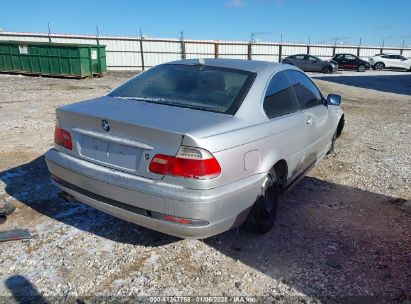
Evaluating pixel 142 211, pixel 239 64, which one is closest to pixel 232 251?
pixel 142 211

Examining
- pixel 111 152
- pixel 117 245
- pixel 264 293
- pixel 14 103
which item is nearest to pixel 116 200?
pixel 111 152

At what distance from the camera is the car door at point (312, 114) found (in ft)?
12.8

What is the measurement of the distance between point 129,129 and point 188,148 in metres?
0.48

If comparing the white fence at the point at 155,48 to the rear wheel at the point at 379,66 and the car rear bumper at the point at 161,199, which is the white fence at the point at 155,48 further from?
the car rear bumper at the point at 161,199

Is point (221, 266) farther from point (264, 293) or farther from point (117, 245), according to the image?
point (117, 245)

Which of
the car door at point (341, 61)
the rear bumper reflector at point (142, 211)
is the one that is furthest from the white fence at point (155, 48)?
the rear bumper reflector at point (142, 211)

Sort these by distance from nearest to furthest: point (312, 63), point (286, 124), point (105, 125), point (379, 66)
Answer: point (105, 125) < point (286, 124) < point (312, 63) < point (379, 66)

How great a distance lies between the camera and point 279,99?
3.46 m

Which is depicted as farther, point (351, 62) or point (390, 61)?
point (390, 61)

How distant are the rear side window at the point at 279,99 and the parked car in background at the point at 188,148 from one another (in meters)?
0.01

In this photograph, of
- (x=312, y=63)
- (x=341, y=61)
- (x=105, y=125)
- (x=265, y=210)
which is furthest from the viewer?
(x=341, y=61)

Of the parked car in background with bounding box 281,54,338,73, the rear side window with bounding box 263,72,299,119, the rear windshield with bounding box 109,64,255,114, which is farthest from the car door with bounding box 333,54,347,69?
the rear windshield with bounding box 109,64,255,114

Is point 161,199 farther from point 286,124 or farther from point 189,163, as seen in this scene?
point 286,124

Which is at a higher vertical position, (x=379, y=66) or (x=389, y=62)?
(x=389, y=62)
